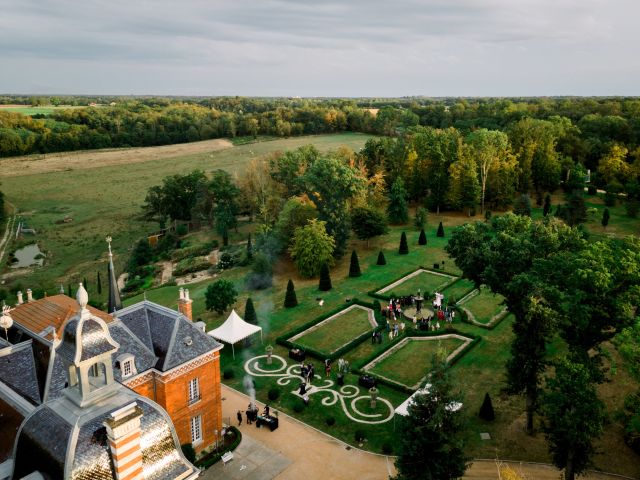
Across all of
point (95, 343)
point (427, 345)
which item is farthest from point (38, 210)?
point (95, 343)

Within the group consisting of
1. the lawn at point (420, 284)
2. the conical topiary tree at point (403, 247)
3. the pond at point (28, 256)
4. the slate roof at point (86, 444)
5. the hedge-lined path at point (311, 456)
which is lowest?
the pond at point (28, 256)

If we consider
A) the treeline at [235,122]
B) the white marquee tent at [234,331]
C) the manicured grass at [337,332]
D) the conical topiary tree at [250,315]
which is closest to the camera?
the white marquee tent at [234,331]

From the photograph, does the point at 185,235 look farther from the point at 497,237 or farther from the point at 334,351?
the point at 497,237

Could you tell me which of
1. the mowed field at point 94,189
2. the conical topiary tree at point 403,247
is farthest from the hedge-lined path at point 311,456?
the mowed field at point 94,189

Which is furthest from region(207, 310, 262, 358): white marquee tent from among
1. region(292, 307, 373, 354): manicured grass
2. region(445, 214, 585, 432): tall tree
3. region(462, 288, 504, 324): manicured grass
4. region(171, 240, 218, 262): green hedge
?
region(171, 240, 218, 262): green hedge

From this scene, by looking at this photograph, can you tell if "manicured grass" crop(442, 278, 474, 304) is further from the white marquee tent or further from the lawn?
the white marquee tent

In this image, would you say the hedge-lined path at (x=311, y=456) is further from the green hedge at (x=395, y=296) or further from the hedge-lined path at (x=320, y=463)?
the green hedge at (x=395, y=296)

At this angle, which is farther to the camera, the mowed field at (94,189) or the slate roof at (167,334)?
the mowed field at (94,189)
